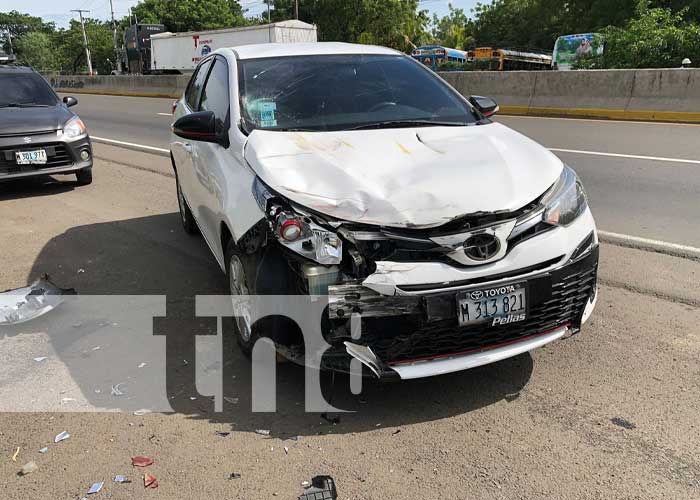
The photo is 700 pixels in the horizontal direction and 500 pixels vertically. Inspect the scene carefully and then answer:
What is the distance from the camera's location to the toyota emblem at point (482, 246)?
284 cm

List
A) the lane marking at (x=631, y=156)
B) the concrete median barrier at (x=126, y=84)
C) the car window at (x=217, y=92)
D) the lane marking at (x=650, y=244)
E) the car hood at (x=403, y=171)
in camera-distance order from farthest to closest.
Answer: the concrete median barrier at (x=126, y=84), the lane marking at (x=631, y=156), the lane marking at (x=650, y=244), the car window at (x=217, y=92), the car hood at (x=403, y=171)

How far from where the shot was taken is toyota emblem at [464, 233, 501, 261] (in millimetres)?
2836

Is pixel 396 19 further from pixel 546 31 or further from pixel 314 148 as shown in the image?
pixel 314 148

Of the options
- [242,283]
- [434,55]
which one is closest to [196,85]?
[242,283]

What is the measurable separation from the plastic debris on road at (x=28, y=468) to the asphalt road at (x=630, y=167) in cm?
504

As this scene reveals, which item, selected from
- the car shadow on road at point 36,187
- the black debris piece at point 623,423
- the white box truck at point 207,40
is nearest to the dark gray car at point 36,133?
the car shadow on road at point 36,187

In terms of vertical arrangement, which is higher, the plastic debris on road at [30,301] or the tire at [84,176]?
the tire at [84,176]

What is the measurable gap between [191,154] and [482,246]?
273 cm

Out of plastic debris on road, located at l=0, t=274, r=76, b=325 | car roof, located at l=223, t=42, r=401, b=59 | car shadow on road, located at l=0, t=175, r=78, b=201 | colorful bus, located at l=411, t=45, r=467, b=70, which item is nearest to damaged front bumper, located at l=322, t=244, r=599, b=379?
car roof, located at l=223, t=42, r=401, b=59

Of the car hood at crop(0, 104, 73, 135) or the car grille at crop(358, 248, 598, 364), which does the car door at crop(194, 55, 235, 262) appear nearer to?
the car grille at crop(358, 248, 598, 364)

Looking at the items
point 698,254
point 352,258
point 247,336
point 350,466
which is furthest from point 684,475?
point 698,254

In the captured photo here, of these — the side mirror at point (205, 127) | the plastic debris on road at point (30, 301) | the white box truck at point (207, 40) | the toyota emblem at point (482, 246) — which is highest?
the white box truck at point (207, 40)

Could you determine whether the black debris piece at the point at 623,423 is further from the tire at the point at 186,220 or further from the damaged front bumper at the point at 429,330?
the tire at the point at 186,220

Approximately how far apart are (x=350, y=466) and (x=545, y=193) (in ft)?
5.28
